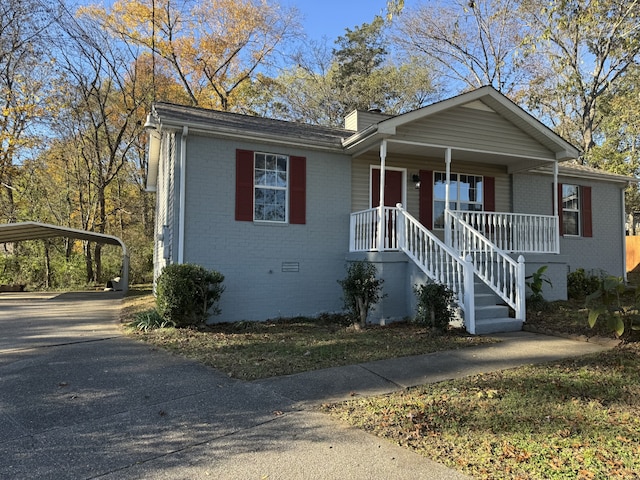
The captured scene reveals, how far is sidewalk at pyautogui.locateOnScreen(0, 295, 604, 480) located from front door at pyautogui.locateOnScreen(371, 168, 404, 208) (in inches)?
181

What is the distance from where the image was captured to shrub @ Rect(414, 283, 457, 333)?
685 centimetres

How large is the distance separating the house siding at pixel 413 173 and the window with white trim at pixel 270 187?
1.67 metres

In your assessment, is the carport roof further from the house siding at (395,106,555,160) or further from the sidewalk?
the house siding at (395,106,555,160)

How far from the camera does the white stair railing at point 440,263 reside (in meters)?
7.05

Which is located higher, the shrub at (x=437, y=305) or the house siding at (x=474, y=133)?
the house siding at (x=474, y=133)

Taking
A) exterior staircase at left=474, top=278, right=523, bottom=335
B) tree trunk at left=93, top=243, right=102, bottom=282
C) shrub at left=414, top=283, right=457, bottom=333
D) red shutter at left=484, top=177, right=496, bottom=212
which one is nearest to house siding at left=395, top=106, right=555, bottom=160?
red shutter at left=484, top=177, right=496, bottom=212

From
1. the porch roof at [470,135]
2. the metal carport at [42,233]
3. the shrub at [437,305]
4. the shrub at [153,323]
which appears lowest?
the shrub at [153,323]

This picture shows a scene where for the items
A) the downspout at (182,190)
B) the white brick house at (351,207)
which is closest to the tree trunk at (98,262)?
the white brick house at (351,207)

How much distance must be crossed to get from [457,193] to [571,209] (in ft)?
14.3

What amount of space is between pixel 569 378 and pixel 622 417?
3.47 ft

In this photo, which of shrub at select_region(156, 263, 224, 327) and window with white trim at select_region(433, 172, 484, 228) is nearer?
shrub at select_region(156, 263, 224, 327)

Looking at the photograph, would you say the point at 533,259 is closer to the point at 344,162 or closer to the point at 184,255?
the point at 344,162

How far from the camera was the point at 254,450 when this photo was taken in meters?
3.12

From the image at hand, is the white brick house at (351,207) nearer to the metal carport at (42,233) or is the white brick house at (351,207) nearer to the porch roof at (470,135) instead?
the porch roof at (470,135)
